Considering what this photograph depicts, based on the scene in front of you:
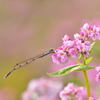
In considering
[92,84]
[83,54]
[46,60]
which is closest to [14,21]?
[46,60]

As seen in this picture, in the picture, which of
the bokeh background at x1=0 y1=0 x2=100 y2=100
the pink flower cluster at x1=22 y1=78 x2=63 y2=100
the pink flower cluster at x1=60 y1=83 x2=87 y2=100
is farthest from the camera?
the bokeh background at x1=0 y1=0 x2=100 y2=100

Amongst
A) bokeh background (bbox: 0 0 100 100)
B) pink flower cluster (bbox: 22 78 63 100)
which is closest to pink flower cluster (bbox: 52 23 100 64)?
pink flower cluster (bbox: 22 78 63 100)

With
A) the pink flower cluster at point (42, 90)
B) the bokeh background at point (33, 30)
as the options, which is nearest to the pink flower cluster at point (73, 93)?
the pink flower cluster at point (42, 90)

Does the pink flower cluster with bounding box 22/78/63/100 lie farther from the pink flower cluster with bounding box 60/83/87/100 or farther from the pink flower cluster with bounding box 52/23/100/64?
the pink flower cluster with bounding box 52/23/100/64

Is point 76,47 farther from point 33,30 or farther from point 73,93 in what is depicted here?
point 33,30

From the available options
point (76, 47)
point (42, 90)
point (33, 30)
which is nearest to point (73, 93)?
point (76, 47)

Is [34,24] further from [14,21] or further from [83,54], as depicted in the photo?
[83,54]
